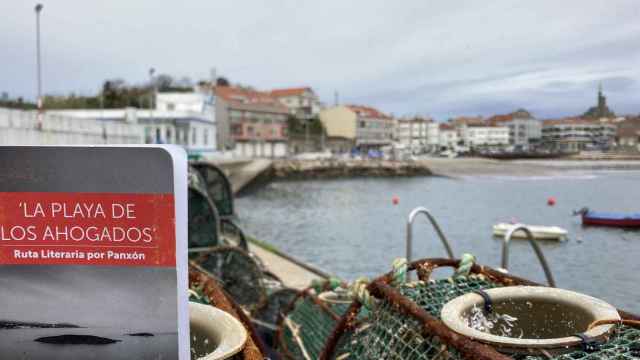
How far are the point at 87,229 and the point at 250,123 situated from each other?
79.0 meters

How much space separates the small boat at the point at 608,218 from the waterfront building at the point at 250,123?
175 ft

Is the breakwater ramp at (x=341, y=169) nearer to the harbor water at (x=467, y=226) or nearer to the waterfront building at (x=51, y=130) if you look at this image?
the harbor water at (x=467, y=226)

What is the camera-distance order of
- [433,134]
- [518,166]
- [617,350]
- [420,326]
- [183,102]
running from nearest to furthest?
[617,350], [420,326], [518,166], [183,102], [433,134]

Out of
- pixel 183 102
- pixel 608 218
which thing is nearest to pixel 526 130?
pixel 608 218

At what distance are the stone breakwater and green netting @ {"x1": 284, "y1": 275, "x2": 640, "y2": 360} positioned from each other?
62.5 meters

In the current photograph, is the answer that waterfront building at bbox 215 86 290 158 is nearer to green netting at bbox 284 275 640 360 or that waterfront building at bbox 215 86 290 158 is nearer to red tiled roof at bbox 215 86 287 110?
red tiled roof at bbox 215 86 287 110

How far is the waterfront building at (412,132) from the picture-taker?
127500 mm

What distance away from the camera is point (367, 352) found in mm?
2957

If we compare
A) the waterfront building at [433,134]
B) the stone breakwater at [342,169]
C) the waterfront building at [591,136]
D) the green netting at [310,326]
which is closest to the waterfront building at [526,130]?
the waterfront building at [591,136]

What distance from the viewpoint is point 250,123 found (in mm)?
79688

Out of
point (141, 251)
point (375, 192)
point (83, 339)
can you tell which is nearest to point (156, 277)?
point (141, 251)

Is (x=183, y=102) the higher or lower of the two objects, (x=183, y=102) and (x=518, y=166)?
the higher

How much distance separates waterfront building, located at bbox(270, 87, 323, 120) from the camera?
4137 inches

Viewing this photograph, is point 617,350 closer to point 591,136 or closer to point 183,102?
point 591,136
